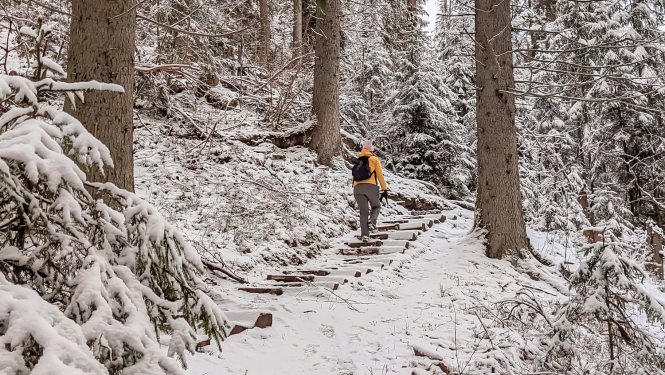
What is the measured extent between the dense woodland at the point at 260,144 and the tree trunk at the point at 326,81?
0.17ft

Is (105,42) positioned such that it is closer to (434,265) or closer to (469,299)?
(469,299)

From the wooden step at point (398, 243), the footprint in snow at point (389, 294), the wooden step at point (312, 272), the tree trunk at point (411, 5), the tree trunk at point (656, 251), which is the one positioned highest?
the tree trunk at point (411, 5)

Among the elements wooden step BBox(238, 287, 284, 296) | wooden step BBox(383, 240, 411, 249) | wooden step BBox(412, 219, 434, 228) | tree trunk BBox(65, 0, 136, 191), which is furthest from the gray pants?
tree trunk BBox(65, 0, 136, 191)

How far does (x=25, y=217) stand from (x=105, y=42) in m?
2.29

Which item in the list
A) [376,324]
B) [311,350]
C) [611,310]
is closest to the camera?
[611,310]

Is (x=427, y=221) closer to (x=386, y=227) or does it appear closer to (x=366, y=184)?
(x=386, y=227)

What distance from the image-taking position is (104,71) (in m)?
3.38

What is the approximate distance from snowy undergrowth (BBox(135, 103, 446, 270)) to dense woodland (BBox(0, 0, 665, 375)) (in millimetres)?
99

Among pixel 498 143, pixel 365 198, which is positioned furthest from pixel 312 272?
pixel 498 143

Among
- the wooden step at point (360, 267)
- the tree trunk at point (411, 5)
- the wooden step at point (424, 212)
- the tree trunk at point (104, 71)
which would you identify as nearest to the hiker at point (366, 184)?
the wooden step at point (360, 267)

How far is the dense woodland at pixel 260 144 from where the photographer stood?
1660 millimetres

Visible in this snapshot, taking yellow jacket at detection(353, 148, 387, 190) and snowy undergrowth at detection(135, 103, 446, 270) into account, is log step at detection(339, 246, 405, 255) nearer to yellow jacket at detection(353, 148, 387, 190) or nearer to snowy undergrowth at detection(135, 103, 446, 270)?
snowy undergrowth at detection(135, 103, 446, 270)

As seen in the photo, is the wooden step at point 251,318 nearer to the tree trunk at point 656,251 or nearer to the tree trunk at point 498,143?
the tree trunk at point 498,143

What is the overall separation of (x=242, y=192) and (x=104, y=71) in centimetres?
523
